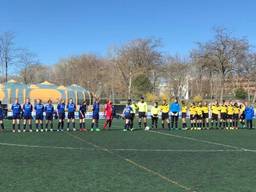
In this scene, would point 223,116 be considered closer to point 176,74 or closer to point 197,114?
point 197,114

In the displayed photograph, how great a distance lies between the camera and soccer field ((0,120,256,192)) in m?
10.2

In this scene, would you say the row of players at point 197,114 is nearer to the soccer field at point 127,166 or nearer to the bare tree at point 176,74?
the soccer field at point 127,166

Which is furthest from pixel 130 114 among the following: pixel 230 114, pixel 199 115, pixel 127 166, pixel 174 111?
pixel 127 166

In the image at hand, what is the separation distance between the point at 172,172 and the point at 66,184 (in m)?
3.04

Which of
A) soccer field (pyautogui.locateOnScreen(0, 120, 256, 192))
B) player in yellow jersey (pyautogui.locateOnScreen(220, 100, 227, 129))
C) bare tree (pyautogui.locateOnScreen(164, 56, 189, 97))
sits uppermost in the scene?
bare tree (pyautogui.locateOnScreen(164, 56, 189, 97))

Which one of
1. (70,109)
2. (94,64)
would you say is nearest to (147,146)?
(70,109)

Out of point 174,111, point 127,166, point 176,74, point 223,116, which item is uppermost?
point 176,74

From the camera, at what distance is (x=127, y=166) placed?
13.0 meters

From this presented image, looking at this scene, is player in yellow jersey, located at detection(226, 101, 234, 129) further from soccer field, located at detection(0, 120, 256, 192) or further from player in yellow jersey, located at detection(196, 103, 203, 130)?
soccer field, located at detection(0, 120, 256, 192)

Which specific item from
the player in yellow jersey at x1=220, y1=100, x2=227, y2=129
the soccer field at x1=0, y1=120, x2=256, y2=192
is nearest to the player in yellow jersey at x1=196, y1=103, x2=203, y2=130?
the player in yellow jersey at x1=220, y1=100, x2=227, y2=129

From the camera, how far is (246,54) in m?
70.0

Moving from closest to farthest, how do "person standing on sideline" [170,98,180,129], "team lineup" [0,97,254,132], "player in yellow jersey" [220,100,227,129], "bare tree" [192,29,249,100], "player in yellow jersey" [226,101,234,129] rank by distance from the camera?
"team lineup" [0,97,254,132], "person standing on sideline" [170,98,180,129], "player in yellow jersey" [226,101,234,129], "player in yellow jersey" [220,100,227,129], "bare tree" [192,29,249,100]

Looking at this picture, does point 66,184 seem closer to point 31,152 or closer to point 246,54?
point 31,152

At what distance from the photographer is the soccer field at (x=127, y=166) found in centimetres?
1019
